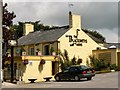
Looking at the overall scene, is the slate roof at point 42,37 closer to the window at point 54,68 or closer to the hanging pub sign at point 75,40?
the hanging pub sign at point 75,40

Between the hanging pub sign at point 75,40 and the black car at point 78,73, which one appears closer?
the black car at point 78,73

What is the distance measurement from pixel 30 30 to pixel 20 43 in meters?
4.69

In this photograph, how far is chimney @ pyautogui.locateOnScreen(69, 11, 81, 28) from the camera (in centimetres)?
4249

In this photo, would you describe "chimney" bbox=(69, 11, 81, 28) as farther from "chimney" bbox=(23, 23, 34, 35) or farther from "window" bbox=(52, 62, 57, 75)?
"chimney" bbox=(23, 23, 34, 35)

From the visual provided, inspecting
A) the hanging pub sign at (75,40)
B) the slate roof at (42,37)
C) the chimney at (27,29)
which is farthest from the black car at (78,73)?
the chimney at (27,29)

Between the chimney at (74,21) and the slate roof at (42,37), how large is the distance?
1095mm

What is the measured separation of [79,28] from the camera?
43094 mm

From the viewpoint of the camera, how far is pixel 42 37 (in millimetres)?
44906

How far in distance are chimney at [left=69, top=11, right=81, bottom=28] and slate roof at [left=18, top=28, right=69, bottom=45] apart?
109 cm

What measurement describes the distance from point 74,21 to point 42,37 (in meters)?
5.15

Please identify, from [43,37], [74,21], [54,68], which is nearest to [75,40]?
[74,21]

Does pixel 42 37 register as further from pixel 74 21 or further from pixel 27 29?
pixel 27 29

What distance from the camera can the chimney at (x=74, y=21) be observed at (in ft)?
139

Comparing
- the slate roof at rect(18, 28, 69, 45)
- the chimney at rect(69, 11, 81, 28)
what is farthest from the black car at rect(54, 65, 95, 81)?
the chimney at rect(69, 11, 81, 28)
